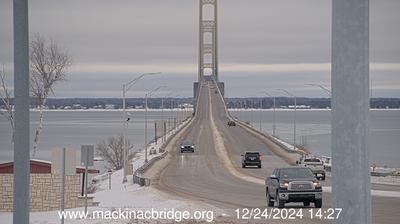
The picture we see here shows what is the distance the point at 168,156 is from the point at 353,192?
265 feet

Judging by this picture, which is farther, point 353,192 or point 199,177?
point 199,177

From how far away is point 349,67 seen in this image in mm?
5863

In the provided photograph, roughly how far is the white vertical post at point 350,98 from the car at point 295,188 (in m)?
21.6

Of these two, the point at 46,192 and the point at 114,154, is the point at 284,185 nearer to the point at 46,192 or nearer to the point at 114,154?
the point at 46,192

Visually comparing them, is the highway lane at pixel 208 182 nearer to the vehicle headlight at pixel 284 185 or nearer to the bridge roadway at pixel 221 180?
the bridge roadway at pixel 221 180

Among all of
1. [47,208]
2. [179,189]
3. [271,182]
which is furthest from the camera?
[179,189]

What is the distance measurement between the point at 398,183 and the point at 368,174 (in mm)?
49596

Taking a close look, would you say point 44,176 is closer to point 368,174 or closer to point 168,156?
point 368,174

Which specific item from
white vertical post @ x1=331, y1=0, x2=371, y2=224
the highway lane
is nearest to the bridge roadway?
the highway lane

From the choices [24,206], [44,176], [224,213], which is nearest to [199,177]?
[44,176]

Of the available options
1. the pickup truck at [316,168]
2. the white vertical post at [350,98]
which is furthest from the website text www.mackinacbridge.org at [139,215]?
the pickup truck at [316,168]

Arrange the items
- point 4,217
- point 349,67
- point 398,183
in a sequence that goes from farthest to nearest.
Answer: point 398,183, point 4,217, point 349,67

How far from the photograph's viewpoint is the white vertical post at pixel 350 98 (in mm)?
5875

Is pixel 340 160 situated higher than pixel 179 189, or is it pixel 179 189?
pixel 340 160
